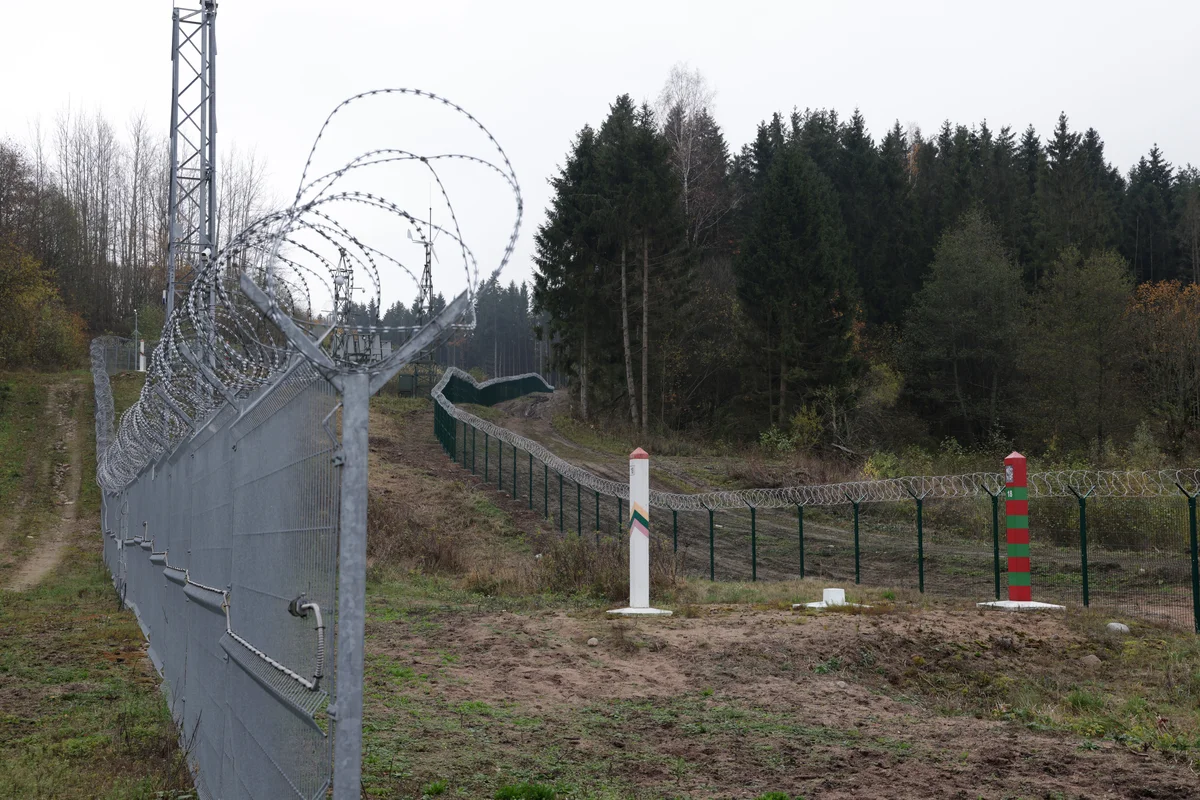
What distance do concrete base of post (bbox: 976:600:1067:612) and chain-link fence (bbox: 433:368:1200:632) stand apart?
67 centimetres

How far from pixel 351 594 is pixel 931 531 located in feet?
83.5

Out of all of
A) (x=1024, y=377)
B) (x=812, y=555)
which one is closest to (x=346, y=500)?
(x=812, y=555)

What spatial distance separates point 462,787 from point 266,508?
7.64 ft

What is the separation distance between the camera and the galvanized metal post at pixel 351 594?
11.2 feet

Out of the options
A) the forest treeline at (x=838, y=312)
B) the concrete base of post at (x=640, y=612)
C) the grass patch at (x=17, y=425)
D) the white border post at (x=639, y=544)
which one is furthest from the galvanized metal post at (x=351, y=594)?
the forest treeline at (x=838, y=312)

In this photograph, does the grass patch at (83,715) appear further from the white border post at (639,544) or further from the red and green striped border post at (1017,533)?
the red and green striped border post at (1017,533)

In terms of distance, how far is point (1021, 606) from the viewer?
13758mm

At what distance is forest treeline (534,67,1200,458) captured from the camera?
1769 inches

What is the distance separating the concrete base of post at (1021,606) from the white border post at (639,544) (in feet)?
13.4

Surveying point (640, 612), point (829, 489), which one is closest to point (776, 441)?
point (829, 489)

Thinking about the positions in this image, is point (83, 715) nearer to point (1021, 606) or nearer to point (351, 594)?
point (351, 594)

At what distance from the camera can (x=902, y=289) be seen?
2340 inches

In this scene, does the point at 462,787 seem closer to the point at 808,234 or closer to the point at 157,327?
the point at 808,234

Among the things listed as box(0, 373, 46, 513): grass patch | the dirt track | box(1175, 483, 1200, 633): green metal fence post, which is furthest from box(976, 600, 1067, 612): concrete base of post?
box(0, 373, 46, 513): grass patch
